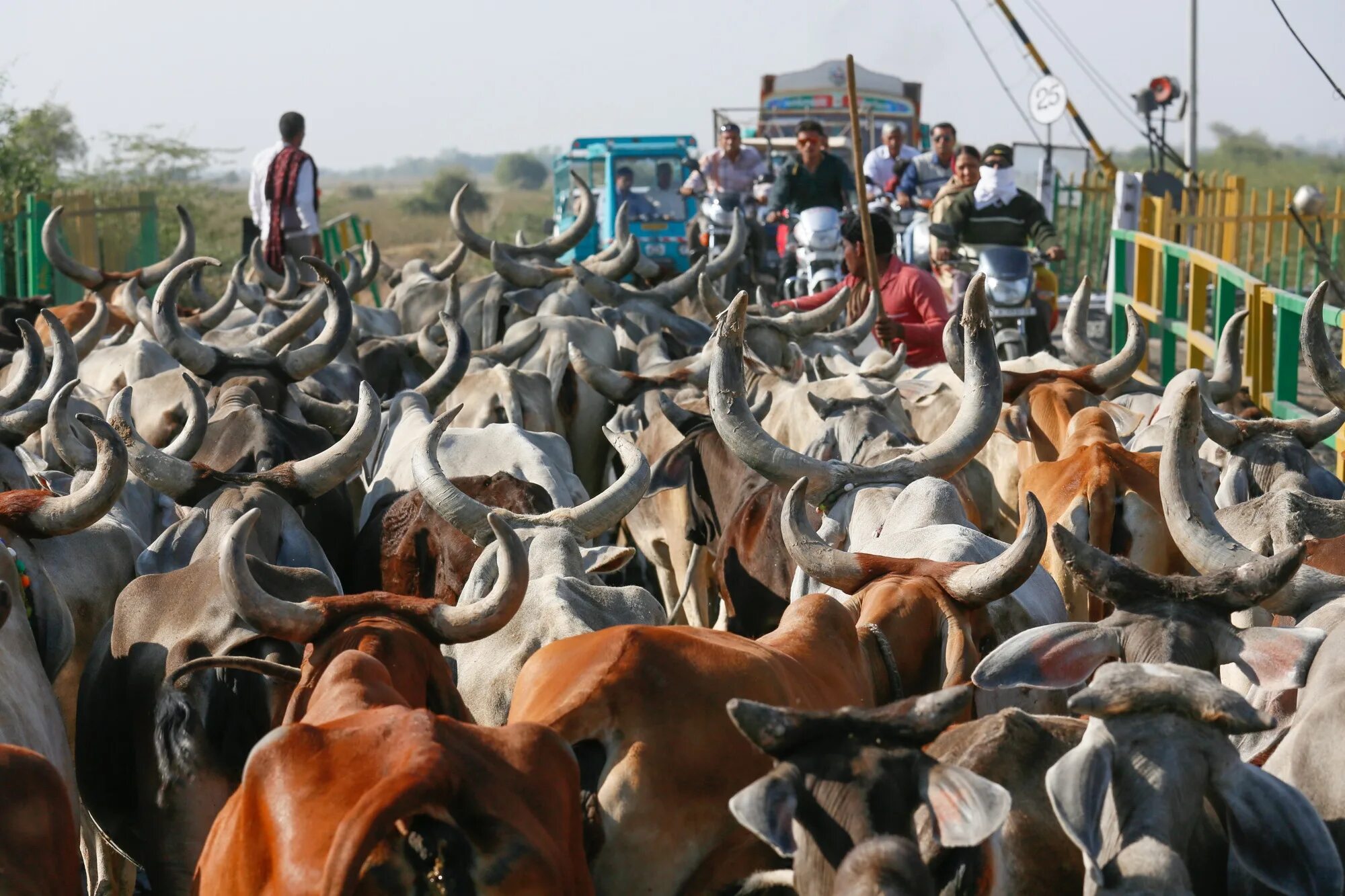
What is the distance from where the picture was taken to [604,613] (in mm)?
4996

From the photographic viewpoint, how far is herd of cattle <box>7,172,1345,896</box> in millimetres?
2998

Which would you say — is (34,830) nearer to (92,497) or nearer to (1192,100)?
(92,497)

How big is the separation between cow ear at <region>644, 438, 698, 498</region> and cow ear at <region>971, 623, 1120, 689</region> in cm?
349

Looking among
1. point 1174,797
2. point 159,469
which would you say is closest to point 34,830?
point 1174,797

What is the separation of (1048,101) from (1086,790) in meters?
21.0

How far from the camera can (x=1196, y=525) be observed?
14.1ft

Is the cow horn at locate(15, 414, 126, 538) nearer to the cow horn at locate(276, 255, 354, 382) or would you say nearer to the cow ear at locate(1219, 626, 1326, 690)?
the cow horn at locate(276, 255, 354, 382)

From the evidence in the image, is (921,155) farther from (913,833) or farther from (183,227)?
(913,833)

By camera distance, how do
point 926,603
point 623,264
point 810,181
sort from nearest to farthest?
point 926,603
point 623,264
point 810,181

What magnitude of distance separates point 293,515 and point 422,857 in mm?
2837

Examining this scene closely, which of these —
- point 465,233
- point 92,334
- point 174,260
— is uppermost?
point 465,233

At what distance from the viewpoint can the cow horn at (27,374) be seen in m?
6.50

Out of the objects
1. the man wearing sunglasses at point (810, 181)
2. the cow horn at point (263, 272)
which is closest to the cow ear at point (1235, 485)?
the man wearing sunglasses at point (810, 181)

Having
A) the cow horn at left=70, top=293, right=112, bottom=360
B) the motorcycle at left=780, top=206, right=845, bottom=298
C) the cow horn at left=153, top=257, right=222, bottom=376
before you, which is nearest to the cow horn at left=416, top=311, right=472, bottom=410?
the cow horn at left=153, top=257, right=222, bottom=376
